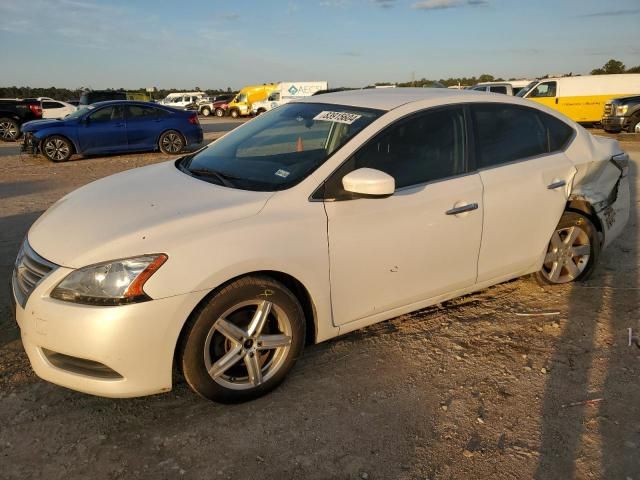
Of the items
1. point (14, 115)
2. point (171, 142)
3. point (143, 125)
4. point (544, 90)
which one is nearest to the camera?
point (143, 125)

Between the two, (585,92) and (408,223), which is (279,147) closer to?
(408,223)

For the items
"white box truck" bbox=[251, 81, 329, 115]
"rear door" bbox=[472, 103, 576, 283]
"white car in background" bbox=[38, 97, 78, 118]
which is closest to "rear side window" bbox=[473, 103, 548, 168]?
"rear door" bbox=[472, 103, 576, 283]

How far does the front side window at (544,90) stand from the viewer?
20.7m

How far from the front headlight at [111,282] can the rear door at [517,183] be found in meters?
2.19

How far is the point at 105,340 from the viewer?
8.16ft

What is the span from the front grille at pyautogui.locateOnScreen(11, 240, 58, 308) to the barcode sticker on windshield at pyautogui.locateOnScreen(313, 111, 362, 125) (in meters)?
1.88

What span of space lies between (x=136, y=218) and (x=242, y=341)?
0.85m

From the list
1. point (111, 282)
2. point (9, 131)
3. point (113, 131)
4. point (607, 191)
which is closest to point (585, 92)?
point (113, 131)

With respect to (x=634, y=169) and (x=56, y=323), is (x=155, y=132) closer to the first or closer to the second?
(x=634, y=169)

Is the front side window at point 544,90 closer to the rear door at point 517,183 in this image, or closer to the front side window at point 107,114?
the front side window at point 107,114

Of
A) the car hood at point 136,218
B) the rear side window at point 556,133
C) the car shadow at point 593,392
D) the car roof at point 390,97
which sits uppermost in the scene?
the car roof at point 390,97

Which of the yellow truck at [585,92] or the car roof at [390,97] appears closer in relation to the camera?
the car roof at [390,97]

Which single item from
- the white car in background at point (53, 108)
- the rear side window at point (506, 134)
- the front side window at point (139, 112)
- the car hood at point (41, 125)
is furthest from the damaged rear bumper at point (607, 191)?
the white car in background at point (53, 108)

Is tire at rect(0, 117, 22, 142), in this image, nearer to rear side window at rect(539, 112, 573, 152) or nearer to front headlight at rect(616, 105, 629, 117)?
rear side window at rect(539, 112, 573, 152)
